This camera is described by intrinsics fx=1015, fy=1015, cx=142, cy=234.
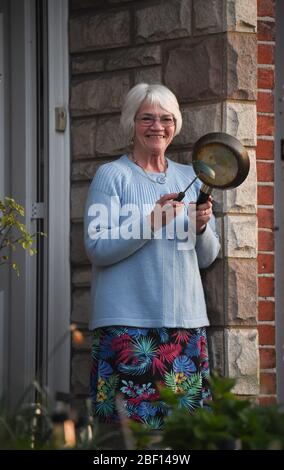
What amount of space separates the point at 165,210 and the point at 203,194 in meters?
0.16

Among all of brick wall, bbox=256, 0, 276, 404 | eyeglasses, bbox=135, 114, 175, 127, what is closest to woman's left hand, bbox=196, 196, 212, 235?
eyeglasses, bbox=135, 114, 175, 127

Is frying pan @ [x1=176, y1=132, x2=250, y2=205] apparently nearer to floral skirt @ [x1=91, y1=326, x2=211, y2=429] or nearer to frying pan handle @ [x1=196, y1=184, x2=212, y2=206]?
frying pan handle @ [x1=196, y1=184, x2=212, y2=206]

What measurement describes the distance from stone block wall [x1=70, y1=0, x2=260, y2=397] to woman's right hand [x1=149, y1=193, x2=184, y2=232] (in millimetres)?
448

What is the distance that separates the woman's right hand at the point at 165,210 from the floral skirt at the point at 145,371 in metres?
Answer: 0.41

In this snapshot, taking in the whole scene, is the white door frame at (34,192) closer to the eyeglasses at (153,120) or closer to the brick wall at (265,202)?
the eyeglasses at (153,120)

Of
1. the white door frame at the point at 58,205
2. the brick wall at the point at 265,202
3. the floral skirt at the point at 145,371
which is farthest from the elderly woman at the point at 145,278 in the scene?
the white door frame at the point at 58,205

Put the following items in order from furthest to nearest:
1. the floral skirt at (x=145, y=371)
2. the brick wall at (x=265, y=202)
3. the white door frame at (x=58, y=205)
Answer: the white door frame at (x=58, y=205) → the brick wall at (x=265, y=202) → the floral skirt at (x=145, y=371)

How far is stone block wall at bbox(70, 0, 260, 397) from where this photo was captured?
13.1ft

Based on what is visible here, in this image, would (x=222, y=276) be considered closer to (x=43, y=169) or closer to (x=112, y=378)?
(x=112, y=378)

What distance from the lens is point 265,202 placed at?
4.19 m

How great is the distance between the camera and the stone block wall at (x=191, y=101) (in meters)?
3.98

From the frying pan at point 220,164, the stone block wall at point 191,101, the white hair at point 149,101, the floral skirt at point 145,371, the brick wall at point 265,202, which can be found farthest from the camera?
the brick wall at point 265,202

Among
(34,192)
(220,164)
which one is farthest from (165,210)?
(34,192)

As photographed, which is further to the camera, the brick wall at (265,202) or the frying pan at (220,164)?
the brick wall at (265,202)
